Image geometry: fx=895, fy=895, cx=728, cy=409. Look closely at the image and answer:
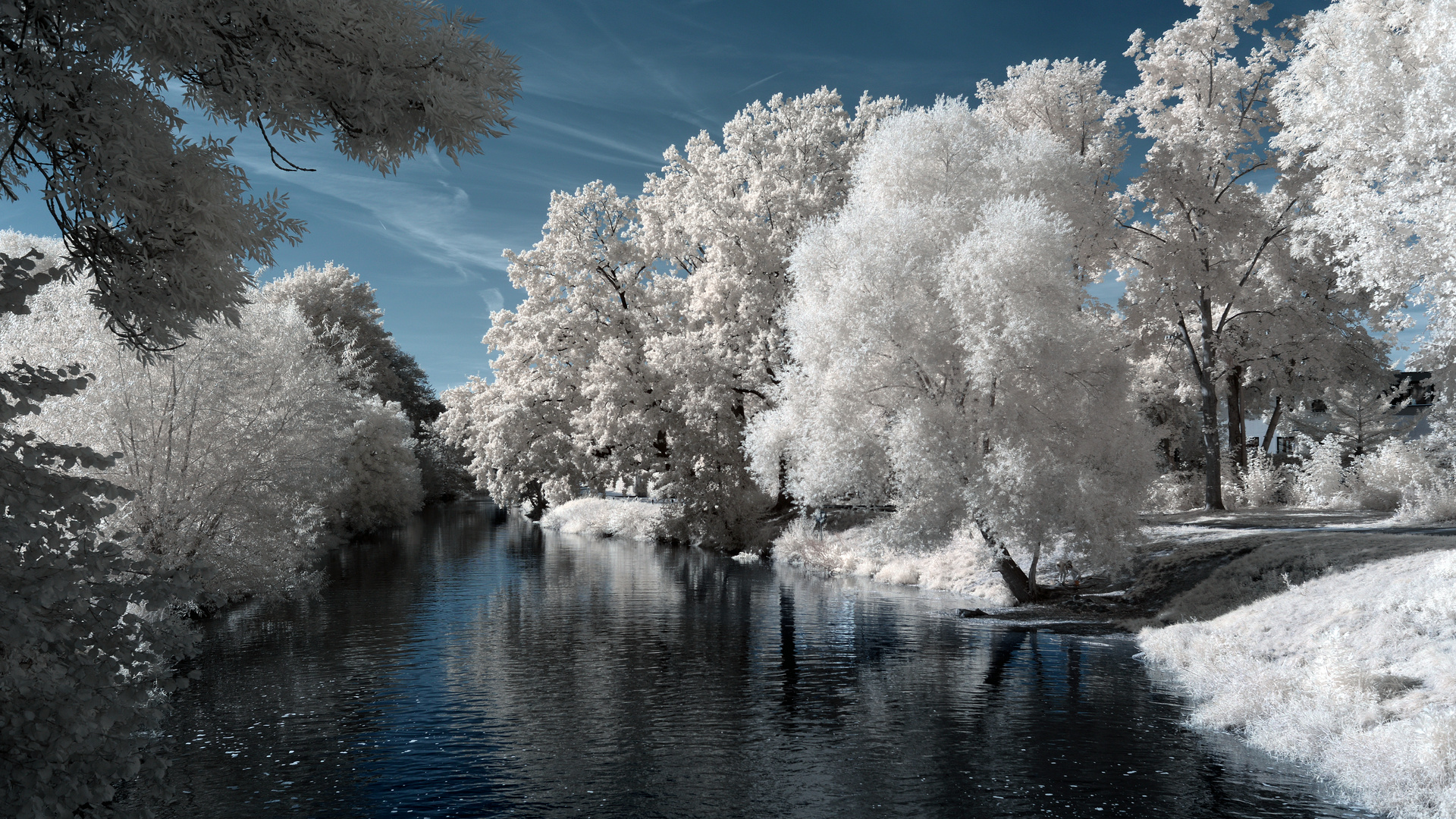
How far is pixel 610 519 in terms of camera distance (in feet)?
154

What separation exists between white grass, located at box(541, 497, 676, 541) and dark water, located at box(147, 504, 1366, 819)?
20.2 m

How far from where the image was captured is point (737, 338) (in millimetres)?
33938

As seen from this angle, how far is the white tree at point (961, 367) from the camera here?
19.6 metres

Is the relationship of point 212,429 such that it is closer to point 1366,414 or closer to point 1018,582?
point 1018,582

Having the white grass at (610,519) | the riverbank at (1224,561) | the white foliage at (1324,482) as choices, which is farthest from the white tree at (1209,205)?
the white grass at (610,519)

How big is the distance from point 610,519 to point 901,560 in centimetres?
2192

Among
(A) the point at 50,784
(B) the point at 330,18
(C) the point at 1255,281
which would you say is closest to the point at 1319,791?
(A) the point at 50,784

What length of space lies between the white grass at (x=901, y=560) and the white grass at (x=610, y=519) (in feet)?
30.2

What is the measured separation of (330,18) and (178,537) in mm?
15843

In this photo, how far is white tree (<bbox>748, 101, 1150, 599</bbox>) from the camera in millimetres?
19562

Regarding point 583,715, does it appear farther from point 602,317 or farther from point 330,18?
point 602,317

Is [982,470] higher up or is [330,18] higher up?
[330,18]

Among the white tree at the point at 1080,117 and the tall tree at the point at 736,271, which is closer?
the white tree at the point at 1080,117

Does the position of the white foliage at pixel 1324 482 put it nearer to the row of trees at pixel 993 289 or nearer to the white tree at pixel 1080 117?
the row of trees at pixel 993 289
